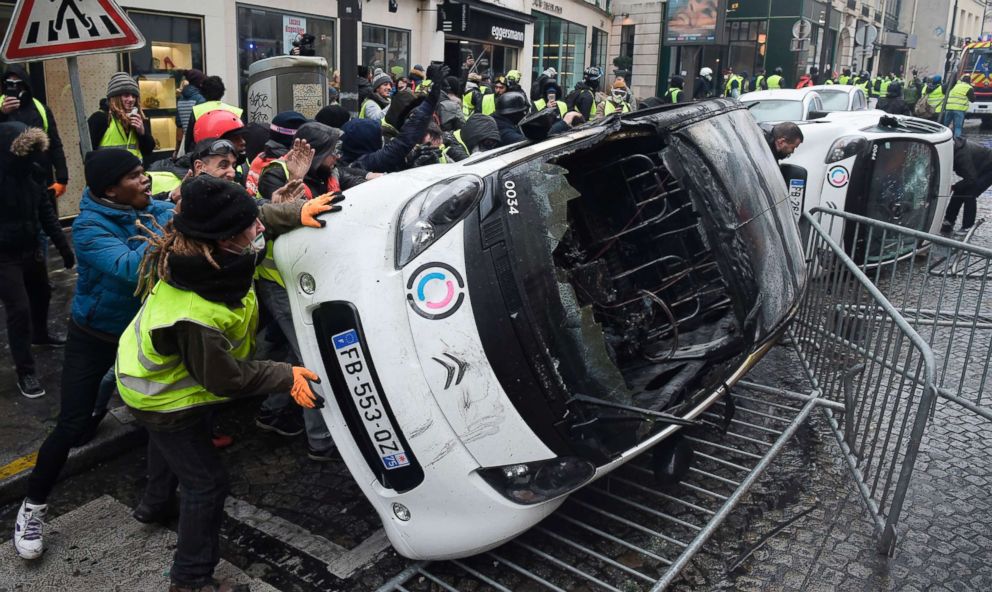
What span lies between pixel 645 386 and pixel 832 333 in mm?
1595

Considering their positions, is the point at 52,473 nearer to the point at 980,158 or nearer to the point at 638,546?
the point at 638,546

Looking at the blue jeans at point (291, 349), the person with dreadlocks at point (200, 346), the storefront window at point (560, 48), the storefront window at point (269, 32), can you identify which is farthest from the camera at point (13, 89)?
the storefront window at point (560, 48)

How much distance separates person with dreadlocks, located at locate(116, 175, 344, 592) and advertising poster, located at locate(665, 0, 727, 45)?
3241 cm

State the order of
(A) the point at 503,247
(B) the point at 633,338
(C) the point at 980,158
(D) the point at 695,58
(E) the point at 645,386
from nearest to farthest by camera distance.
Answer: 1. (A) the point at 503,247
2. (E) the point at 645,386
3. (B) the point at 633,338
4. (C) the point at 980,158
5. (D) the point at 695,58

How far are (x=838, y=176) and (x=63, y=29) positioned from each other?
22.7 ft

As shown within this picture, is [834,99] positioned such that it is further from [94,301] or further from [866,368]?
[94,301]

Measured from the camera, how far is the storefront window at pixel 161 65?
10.4m

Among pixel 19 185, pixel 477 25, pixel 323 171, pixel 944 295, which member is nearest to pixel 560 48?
pixel 477 25

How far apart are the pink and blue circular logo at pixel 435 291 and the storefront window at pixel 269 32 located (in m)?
10.3

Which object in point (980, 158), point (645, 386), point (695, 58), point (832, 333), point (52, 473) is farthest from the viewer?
point (695, 58)

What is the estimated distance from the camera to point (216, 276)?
2783 millimetres

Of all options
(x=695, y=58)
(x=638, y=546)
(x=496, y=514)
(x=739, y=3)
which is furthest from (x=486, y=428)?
(x=739, y=3)

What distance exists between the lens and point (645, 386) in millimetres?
3881

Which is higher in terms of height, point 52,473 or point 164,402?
point 164,402
